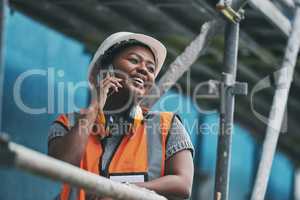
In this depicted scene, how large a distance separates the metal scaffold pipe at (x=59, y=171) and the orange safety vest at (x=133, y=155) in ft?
0.88

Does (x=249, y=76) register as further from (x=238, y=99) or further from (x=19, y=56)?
(x=19, y=56)

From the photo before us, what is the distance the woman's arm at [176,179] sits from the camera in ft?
15.1

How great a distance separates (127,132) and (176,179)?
1.03 ft

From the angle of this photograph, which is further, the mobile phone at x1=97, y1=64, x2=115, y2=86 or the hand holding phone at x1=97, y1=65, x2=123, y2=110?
the mobile phone at x1=97, y1=64, x2=115, y2=86

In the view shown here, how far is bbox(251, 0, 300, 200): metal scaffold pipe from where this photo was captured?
813 cm

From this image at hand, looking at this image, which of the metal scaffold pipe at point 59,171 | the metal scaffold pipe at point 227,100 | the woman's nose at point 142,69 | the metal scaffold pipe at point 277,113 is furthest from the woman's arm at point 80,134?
the metal scaffold pipe at point 277,113

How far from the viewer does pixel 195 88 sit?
12203mm

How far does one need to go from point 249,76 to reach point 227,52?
14.9 ft

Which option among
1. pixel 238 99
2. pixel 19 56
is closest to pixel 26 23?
pixel 19 56

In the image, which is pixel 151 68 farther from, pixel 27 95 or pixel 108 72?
pixel 27 95

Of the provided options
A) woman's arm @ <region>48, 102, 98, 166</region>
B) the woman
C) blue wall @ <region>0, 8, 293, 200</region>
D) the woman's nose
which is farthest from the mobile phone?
blue wall @ <region>0, 8, 293, 200</region>

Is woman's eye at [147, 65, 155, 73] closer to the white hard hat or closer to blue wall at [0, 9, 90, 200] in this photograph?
the white hard hat

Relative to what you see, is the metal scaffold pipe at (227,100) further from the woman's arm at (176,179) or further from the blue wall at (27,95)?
the woman's arm at (176,179)

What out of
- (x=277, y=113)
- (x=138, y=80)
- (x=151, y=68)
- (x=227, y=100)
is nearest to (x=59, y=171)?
(x=138, y=80)
